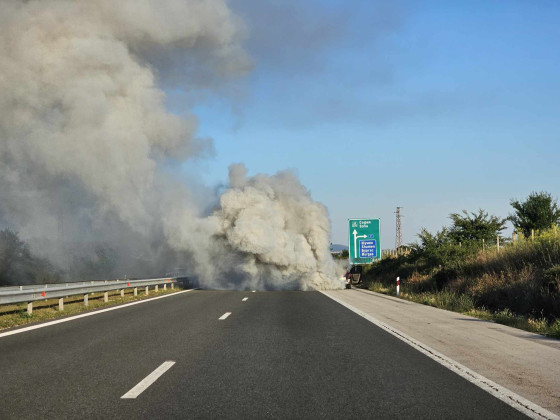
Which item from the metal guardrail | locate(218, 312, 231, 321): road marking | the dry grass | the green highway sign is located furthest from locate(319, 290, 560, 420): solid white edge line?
the green highway sign

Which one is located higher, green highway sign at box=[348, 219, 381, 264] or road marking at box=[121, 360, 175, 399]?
green highway sign at box=[348, 219, 381, 264]

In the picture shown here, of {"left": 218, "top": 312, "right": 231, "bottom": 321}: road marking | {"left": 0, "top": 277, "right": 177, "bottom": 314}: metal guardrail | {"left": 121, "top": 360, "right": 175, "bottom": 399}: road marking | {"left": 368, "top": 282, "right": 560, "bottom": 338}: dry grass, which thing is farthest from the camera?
{"left": 0, "top": 277, "right": 177, "bottom": 314}: metal guardrail

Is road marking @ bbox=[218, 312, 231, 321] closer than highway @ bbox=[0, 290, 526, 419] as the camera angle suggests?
No

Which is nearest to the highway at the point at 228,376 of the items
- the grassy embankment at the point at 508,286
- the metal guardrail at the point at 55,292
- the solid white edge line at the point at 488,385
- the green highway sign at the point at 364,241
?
the solid white edge line at the point at 488,385

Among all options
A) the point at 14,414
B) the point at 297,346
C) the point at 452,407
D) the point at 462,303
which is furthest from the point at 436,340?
the point at 462,303

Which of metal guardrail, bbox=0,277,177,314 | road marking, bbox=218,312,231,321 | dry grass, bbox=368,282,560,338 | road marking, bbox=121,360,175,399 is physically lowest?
dry grass, bbox=368,282,560,338

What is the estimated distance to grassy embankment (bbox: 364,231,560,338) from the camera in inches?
560

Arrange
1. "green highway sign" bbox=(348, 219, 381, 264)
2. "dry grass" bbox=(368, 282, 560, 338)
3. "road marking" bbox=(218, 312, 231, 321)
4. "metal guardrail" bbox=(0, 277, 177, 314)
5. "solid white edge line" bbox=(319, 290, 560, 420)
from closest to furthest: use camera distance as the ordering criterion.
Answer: "solid white edge line" bbox=(319, 290, 560, 420) → "dry grass" bbox=(368, 282, 560, 338) → "road marking" bbox=(218, 312, 231, 321) → "metal guardrail" bbox=(0, 277, 177, 314) → "green highway sign" bbox=(348, 219, 381, 264)

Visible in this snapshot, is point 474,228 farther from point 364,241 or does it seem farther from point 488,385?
point 488,385

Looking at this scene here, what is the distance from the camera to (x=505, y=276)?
20219mm

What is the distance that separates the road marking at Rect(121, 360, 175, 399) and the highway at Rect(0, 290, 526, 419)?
0.01m

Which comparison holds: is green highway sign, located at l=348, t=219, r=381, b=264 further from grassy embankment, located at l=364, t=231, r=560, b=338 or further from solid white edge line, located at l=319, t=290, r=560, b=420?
solid white edge line, located at l=319, t=290, r=560, b=420

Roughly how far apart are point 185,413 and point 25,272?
4524 centimetres

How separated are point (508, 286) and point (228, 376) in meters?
13.8
